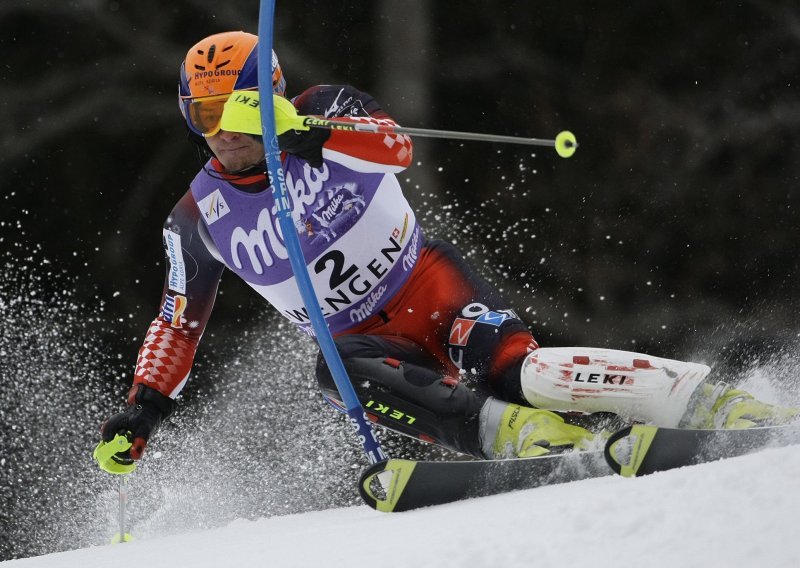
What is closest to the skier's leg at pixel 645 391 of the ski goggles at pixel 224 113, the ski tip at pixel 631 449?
the ski tip at pixel 631 449

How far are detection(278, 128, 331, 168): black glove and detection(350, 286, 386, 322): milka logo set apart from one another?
57 cm

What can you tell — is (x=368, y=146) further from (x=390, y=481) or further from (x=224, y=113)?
(x=390, y=481)

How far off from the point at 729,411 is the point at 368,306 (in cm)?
110

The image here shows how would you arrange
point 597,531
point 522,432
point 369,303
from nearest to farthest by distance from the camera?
1. point 597,531
2. point 522,432
3. point 369,303

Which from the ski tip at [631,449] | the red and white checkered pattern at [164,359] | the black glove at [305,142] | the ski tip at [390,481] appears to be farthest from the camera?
the red and white checkered pattern at [164,359]

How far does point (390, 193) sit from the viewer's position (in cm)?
292

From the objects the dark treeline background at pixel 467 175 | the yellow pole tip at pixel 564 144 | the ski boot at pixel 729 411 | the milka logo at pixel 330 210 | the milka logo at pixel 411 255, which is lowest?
the dark treeline background at pixel 467 175

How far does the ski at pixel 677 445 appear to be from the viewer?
6.26 feet

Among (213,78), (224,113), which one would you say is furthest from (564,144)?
(213,78)

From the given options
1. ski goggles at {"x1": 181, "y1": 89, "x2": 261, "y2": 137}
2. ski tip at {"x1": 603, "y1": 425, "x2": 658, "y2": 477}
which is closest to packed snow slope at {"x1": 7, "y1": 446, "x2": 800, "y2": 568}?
ski tip at {"x1": 603, "y1": 425, "x2": 658, "y2": 477}

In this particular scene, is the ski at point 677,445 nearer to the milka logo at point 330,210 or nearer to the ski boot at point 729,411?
the ski boot at point 729,411

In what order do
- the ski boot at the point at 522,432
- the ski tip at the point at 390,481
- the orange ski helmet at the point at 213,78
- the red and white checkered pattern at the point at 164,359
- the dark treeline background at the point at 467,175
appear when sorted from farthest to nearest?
the dark treeline background at the point at 467,175
the red and white checkered pattern at the point at 164,359
the orange ski helmet at the point at 213,78
the ski boot at the point at 522,432
the ski tip at the point at 390,481

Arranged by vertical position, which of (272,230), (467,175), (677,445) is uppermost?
(677,445)

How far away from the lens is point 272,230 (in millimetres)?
2820
